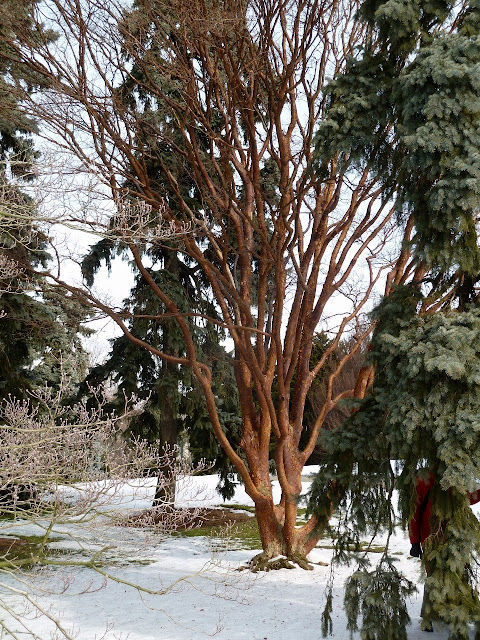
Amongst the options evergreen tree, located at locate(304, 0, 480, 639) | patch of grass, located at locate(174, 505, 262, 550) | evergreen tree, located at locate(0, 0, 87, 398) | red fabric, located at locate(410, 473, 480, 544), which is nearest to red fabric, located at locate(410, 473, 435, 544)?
red fabric, located at locate(410, 473, 480, 544)

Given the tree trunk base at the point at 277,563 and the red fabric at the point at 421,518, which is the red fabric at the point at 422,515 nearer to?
the red fabric at the point at 421,518

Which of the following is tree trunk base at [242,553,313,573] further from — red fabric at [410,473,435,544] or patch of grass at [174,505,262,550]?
red fabric at [410,473,435,544]

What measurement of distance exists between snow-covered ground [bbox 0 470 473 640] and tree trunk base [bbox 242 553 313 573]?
0.11m

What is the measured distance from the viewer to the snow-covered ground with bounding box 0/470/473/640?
5.21 metres

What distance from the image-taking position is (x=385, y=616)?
441 cm

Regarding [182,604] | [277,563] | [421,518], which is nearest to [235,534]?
[277,563]

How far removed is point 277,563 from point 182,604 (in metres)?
1.62

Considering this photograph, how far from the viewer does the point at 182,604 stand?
20.4 ft

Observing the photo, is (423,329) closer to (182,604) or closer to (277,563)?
(182,604)

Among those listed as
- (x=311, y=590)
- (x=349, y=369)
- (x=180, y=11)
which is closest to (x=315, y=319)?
(x=311, y=590)

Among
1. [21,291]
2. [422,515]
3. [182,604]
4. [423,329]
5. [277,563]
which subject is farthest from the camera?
[21,291]

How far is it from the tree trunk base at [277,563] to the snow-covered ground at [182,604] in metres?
0.11

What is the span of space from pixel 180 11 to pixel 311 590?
23.1ft

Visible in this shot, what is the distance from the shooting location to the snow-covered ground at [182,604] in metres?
5.21
